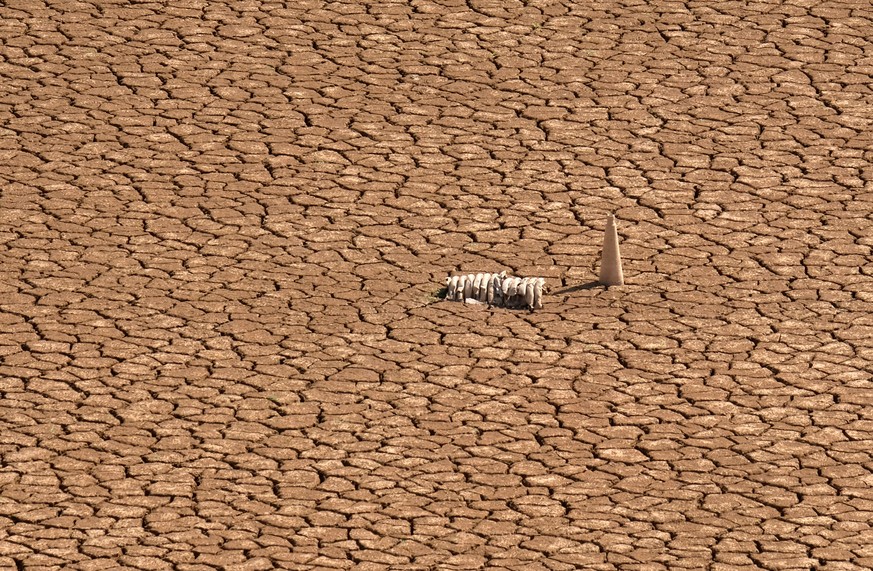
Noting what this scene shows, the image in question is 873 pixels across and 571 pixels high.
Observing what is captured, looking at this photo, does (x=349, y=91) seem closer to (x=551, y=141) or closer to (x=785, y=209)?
(x=551, y=141)

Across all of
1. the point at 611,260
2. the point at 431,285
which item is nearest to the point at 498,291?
the point at 431,285

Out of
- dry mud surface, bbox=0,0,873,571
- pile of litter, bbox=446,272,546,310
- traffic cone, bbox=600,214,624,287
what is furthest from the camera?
traffic cone, bbox=600,214,624,287

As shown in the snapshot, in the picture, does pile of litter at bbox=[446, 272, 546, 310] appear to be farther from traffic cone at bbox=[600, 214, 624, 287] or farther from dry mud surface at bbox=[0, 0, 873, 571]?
traffic cone at bbox=[600, 214, 624, 287]

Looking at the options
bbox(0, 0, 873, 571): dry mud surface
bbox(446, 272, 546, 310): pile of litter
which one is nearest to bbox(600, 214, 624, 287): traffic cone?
bbox(0, 0, 873, 571): dry mud surface

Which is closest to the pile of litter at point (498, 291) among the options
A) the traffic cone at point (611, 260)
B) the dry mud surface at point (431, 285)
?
the dry mud surface at point (431, 285)

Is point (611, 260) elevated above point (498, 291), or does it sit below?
Answer: above

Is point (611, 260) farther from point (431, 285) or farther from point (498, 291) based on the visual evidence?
point (431, 285)

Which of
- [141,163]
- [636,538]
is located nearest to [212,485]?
[636,538]
